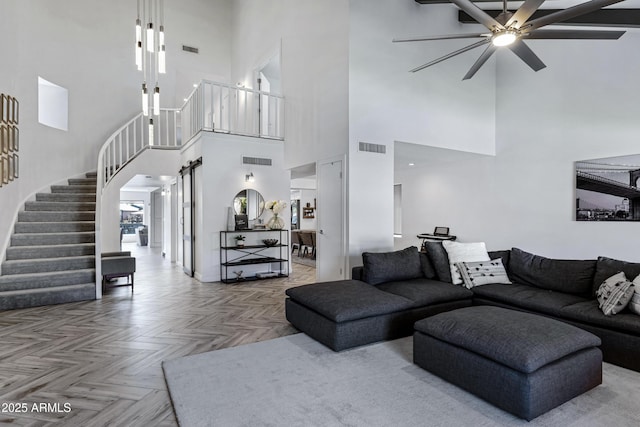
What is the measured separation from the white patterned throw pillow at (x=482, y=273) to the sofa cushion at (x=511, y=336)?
4.37 ft

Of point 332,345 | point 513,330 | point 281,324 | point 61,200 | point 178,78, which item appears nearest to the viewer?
point 513,330

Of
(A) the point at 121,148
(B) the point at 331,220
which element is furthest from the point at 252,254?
(A) the point at 121,148

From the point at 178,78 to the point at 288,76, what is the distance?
15.1ft

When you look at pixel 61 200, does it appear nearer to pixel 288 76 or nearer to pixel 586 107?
pixel 288 76

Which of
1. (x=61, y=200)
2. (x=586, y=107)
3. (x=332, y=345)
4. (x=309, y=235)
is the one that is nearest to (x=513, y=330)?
(x=332, y=345)

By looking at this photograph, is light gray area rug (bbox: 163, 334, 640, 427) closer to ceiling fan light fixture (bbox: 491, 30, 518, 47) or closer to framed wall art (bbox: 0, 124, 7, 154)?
ceiling fan light fixture (bbox: 491, 30, 518, 47)

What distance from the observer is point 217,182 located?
6.39m

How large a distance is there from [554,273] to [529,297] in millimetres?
562

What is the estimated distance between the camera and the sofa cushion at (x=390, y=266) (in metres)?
4.04

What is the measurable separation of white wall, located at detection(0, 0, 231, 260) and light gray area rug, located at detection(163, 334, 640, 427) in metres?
5.00

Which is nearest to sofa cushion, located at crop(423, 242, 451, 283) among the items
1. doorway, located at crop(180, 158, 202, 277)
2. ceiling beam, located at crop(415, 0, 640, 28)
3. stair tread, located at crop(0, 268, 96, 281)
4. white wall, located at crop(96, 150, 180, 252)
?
ceiling beam, located at crop(415, 0, 640, 28)

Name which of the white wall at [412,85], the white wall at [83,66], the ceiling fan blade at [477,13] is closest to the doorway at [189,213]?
the white wall at [83,66]

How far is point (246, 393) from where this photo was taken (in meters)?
2.35

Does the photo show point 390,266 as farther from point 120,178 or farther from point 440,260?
point 120,178
